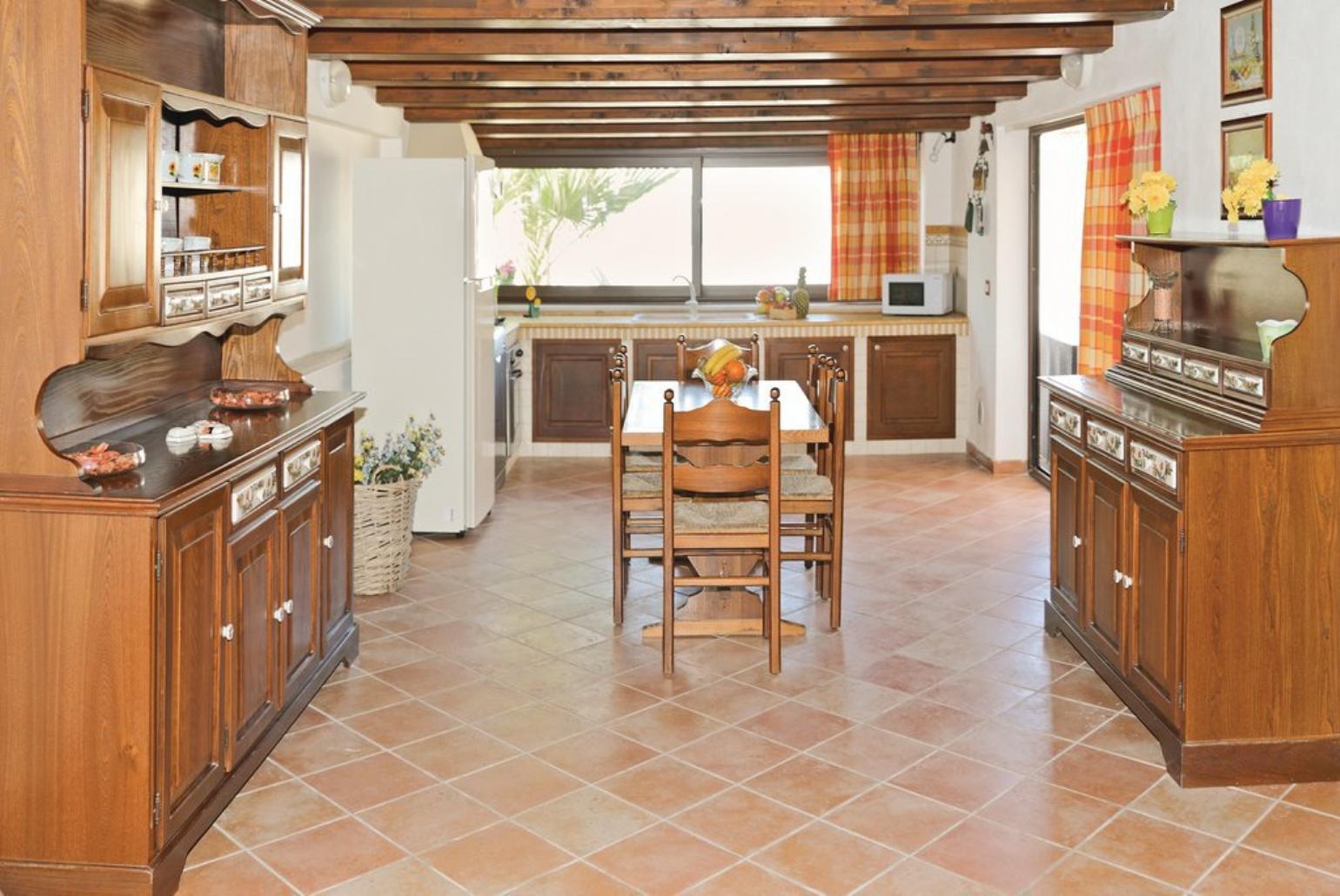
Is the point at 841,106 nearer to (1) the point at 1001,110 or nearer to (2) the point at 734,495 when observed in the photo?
(1) the point at 1001,110

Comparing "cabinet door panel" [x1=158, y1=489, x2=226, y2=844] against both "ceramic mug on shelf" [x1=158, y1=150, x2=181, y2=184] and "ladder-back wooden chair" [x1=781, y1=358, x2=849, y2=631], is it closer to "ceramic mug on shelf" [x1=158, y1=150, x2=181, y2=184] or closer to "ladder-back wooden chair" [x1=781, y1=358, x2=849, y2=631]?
"ceramic mug on shelf" [x1=158, y1=150, x2=181, y2=184]

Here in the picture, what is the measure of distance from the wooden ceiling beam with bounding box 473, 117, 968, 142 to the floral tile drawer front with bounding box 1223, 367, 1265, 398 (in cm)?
501

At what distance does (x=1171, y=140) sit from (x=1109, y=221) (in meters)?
1.07

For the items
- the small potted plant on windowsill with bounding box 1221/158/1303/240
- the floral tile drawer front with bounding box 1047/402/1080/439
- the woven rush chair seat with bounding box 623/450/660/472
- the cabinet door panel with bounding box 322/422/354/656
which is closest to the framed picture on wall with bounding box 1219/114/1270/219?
the small potted plant on windowsill with bounding box 1221/158/1303/240

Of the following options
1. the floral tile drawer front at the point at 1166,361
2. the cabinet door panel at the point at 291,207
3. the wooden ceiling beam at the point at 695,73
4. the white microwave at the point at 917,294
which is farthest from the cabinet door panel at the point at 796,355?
the cabinet door panel at the point at 291,207

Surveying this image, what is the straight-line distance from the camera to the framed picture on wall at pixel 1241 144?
4797mm

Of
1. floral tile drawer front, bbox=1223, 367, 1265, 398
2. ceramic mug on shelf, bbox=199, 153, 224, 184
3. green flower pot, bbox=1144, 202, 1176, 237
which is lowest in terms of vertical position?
floral tile drawer front, bbox=1223, 367, 1265, 398

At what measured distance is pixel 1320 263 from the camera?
380cm

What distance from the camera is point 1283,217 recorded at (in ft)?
13.7

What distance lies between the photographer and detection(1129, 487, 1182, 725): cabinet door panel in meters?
3.89

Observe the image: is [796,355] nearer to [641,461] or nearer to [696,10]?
[641,461]

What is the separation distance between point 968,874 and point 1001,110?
5.92 meters

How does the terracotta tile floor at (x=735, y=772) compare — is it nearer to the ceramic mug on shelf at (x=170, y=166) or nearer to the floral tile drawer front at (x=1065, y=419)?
the floral tile drawer front at (x=1065, y=419)

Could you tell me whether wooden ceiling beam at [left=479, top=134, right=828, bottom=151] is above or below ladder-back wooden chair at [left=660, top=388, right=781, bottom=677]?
above
